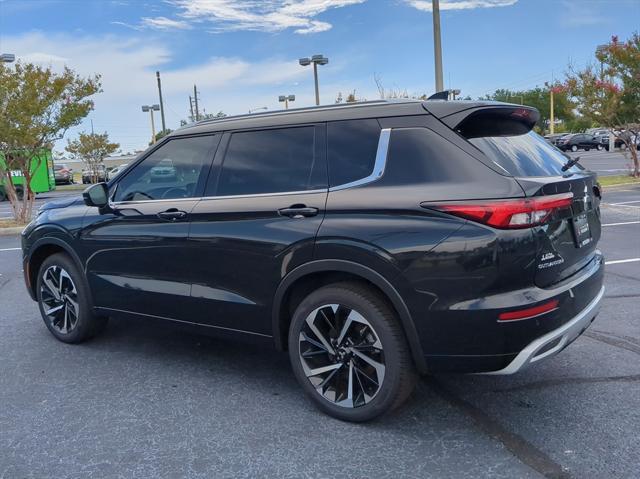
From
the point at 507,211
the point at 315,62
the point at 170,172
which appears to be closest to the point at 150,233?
the point at 170,172

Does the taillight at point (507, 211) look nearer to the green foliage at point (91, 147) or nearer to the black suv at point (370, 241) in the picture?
the black suv at point (370, 241)

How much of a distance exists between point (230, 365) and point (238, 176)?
1.47 m

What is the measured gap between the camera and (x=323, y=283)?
3.53 m

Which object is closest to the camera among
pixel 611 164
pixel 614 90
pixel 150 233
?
pixel 150 233

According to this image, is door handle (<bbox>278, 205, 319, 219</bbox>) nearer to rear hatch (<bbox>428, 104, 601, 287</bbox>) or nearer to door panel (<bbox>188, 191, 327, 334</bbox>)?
door panel (<bbox>188, 191, 327, 334</bbox>)

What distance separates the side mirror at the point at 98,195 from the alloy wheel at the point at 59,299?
0.78m

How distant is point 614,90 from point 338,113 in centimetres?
1741

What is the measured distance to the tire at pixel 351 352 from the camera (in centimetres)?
323

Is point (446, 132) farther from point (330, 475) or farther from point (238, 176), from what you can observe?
point (330, 475)

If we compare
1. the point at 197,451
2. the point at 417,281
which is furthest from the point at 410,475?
the point at 197,451

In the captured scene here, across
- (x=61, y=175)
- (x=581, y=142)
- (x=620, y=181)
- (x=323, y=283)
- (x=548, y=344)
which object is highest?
(x=61, y=175)

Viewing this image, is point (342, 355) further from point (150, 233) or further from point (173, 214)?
point (150, 233)

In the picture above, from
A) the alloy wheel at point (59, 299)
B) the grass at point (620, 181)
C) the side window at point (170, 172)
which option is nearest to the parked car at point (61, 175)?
the grass at point (620, 181)

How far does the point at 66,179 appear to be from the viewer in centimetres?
4003
